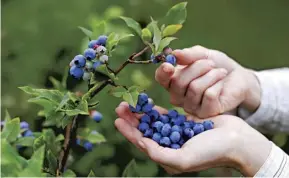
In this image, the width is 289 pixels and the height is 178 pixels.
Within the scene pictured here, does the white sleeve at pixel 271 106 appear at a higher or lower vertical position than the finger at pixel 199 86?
lower

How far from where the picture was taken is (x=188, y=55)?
134cm

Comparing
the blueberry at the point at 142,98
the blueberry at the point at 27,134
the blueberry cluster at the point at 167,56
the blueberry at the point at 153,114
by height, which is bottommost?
the blueberry at the point at 27,134

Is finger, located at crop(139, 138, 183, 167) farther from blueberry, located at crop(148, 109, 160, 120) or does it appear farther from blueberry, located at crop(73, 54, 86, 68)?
blueberry, located at crop(73, 54, 86, 68)

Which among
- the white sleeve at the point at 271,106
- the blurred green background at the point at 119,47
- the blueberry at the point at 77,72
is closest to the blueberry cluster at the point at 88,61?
the blueberry at the point at 77,72

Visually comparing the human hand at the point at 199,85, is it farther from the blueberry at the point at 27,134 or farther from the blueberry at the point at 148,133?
the blueberry at the point at 27,134

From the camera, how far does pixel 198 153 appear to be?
3.86 feet

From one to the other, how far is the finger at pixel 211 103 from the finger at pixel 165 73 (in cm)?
9

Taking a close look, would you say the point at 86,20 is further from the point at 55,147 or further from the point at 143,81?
the point at 55,147

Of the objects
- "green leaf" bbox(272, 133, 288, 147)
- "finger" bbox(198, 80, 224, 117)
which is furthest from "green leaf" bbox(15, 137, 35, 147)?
"green leaf" bbox(272, 133, 288, 147)

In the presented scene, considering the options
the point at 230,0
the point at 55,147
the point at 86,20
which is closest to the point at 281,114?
the point at 55,147

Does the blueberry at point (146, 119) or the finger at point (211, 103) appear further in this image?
the finger at point (211, 103)

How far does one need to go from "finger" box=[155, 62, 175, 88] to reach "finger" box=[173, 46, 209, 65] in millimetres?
39

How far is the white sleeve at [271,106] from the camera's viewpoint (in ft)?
5.32

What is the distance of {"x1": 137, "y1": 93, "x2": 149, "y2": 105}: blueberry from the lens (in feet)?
3.89
